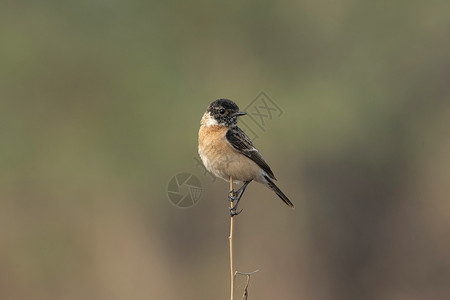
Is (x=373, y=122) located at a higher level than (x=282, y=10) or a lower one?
lower

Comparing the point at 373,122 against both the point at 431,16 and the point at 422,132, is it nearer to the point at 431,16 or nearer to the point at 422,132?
the point at 422,132

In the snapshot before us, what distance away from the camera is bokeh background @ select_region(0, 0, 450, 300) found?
33.3 feet

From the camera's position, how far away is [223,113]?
19.3 ft

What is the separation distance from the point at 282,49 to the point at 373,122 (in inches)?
123

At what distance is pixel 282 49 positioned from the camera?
14320 millimetres

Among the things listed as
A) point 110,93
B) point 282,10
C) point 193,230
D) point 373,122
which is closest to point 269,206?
point 193,230

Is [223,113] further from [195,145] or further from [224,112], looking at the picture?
[195,145]

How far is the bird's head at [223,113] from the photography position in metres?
5.84
